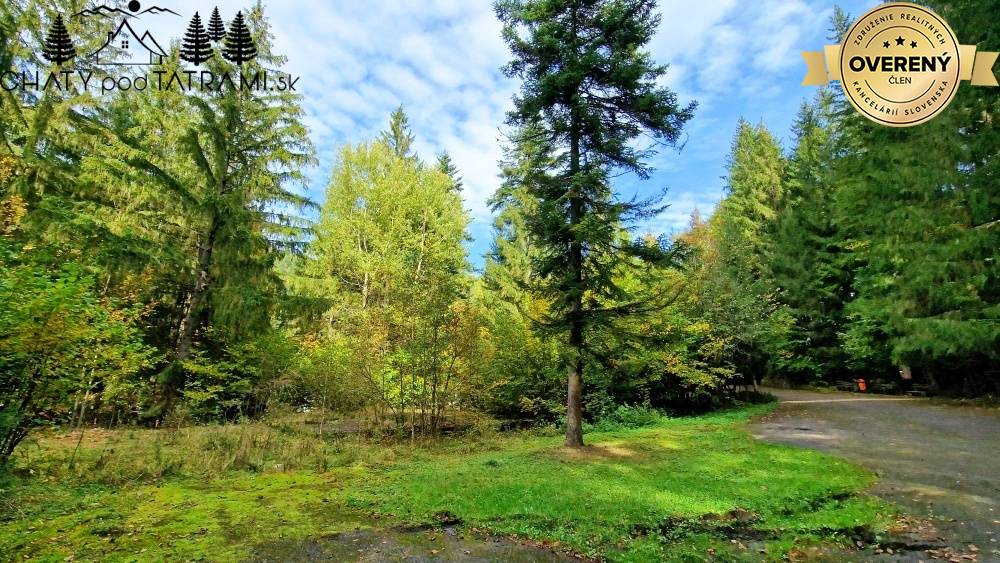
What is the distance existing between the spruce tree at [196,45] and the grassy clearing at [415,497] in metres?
11.1

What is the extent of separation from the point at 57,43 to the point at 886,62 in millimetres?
20710

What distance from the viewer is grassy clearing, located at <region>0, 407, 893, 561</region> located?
17.5ft

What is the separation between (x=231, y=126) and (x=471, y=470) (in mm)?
12956

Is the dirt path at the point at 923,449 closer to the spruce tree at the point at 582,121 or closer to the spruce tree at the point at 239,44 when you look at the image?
the spruce tree at the point at 582,121

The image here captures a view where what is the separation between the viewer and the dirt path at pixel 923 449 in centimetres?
617

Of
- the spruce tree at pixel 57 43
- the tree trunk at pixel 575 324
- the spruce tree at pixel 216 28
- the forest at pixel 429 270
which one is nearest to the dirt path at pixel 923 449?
the forest at pixel 429 270

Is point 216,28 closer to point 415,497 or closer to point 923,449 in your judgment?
point 415,497

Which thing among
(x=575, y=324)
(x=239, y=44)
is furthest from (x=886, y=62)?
(x=239, y=44)

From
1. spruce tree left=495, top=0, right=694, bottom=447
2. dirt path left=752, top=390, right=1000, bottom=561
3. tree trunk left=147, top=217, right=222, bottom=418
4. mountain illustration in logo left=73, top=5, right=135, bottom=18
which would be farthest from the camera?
mountain illustration in logo left=73, top=5, right=135, bottom=18

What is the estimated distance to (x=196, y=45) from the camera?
529 inches

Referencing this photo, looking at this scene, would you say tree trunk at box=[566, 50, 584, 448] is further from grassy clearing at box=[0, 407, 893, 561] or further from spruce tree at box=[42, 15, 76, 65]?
spruce tree at box=[42, 15, 76, 65]

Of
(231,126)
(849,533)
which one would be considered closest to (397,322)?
(231,126)

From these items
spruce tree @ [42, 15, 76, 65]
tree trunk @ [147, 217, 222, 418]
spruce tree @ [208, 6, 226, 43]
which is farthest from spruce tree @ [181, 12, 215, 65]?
tree trunk @ [147, 217, 222, 418]

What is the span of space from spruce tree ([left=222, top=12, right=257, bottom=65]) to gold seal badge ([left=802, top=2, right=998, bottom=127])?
1534 cm
